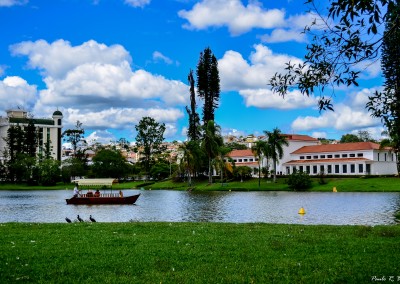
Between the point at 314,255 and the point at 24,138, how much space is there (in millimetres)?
118169

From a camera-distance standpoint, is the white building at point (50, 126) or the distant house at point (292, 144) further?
the white building at point (50, 126)

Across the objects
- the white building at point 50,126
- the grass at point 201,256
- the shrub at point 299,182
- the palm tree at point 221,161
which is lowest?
the grass at point 201,256

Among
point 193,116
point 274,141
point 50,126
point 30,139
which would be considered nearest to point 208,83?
point 193,116

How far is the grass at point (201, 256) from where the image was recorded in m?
8.97

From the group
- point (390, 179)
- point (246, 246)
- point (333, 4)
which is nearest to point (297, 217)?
point (246, 246)

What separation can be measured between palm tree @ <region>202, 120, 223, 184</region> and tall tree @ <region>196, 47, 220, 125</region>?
359 inches

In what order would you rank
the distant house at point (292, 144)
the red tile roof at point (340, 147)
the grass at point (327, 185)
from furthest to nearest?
the distant house at point (292, 144) < the red tile roof at point (340, 147) < the grass at point (327, 185)

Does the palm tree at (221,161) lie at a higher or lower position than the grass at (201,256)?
higher

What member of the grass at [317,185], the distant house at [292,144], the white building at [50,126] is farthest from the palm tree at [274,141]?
the white building at [50,126]

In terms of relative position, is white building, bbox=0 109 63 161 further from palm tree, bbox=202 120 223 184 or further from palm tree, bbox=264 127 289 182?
palm tree, bbox=264 127 289 182

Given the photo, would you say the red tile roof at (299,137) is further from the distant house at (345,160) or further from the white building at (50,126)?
the white building at (50,126)

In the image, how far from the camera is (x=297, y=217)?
94.1 feet

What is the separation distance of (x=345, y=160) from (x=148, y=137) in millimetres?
45859

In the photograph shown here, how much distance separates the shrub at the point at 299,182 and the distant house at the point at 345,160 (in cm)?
1992
